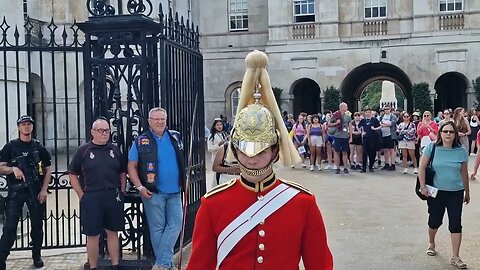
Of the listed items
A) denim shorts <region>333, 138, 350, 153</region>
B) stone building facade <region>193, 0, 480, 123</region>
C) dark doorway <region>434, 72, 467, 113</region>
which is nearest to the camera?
denim shorts <region>333, 138, 350, 153</region>

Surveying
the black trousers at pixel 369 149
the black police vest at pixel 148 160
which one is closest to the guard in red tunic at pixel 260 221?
the black police vest at pixel 148 160

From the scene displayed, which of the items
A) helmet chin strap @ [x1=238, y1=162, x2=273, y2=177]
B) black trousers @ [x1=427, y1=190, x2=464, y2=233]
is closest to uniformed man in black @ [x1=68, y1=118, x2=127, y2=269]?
black trousers @ [x1=427, y1=190, x2=464, y2=233]

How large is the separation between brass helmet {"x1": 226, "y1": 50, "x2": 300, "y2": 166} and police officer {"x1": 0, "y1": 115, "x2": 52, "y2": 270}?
473cm

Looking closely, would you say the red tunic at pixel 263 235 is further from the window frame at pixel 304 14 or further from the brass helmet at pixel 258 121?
the window frame at pixel 304 14

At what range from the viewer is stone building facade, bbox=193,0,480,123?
2667 centimetres

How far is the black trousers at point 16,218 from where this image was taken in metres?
7.23

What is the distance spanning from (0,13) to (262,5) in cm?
2012

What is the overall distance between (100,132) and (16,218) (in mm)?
1627

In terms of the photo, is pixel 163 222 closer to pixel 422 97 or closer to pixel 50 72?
pixel 50 72

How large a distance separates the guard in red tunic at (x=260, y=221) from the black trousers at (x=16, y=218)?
484cm

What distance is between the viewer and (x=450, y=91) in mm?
31000

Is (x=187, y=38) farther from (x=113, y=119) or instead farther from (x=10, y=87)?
(x=10, y=87)

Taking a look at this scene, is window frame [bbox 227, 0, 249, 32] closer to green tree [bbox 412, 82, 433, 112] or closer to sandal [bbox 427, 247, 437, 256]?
green tree [bbox 412, 82, 433, 112]

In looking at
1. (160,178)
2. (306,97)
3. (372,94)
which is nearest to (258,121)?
(160,178)
